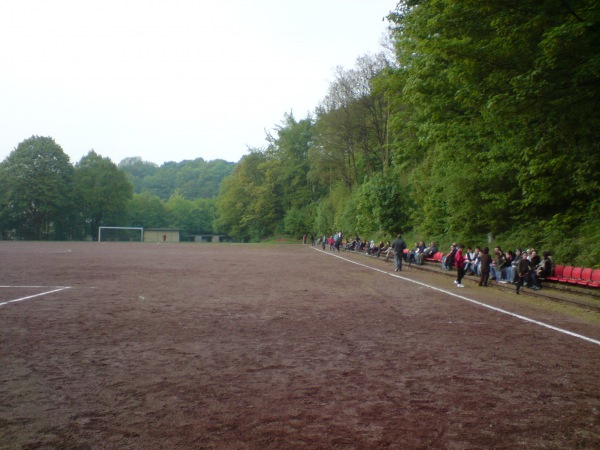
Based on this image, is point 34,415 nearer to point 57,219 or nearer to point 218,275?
point 218,275

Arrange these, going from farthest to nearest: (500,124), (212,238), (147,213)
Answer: (212,238) < (147,213) < (500,124)

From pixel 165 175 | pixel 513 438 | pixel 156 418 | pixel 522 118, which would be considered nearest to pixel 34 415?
pixel 156 418

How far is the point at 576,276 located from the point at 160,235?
289ft

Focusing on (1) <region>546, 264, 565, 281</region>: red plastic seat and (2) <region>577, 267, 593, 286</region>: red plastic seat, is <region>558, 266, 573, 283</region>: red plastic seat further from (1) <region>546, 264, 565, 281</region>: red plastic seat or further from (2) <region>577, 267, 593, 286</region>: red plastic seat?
(2) <region>577, 267, 593, 286</region>: red plastic seat

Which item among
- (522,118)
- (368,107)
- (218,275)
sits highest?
(368,107)

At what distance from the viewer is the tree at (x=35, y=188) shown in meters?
76.0

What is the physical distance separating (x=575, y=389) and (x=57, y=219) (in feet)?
290

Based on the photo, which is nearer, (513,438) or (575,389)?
(513,438)

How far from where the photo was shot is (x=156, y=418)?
4.09 m

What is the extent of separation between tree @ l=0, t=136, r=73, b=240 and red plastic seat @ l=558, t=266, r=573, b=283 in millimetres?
79388

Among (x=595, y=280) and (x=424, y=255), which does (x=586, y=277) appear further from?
(x=424, y=255)

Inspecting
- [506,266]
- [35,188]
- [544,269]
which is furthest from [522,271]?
[35,188]

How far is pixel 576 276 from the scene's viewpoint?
1438 cm

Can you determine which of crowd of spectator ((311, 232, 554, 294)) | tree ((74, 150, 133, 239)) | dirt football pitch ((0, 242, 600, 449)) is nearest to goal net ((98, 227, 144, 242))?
tree ((74, 150, 133, 239))
